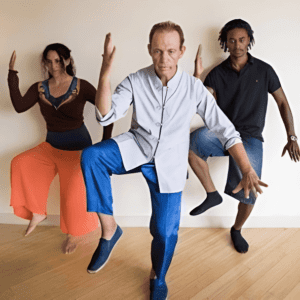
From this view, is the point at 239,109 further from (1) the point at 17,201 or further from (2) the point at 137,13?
(1) the point at 17,201

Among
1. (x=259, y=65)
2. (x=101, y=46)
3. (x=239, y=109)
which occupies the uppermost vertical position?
(x=101, y=46)

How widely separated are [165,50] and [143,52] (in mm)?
807

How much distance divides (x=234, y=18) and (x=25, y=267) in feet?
8.07

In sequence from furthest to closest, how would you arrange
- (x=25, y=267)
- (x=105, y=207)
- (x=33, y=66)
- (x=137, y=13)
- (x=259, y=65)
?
(x=33, y=66) → (x=137, y=13) → (x=259, y=65) → (x=25, y=267) → (x=105, y=207)

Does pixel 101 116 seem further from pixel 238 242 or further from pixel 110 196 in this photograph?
pixel 238 242

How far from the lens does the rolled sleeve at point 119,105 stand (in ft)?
3.99

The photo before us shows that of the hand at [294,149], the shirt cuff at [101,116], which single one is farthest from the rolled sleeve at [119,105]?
the hand at [294,149]

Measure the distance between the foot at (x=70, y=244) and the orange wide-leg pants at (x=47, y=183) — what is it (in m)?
0.11

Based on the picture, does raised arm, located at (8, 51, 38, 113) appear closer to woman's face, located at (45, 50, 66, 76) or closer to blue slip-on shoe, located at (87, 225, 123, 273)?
woman's face, located at (45, 50, 66, 76)

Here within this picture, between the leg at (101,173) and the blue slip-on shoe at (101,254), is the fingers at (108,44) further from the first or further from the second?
the blue slip-on shoe at (101,254)

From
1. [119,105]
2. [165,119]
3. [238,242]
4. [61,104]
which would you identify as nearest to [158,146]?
[165,119]

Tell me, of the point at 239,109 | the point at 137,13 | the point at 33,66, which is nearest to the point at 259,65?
the point at 239,109

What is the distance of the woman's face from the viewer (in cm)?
183

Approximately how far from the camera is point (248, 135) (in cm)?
183
